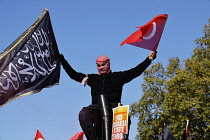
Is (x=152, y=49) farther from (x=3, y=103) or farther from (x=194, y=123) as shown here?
(x=194, y=123)

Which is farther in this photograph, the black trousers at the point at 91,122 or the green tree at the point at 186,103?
the green tree at the point at 186,103

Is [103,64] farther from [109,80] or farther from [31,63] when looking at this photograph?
[31,63]

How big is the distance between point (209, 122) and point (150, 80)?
795cm

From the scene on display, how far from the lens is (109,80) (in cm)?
650

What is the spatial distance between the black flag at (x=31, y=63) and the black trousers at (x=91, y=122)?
57 centimetres

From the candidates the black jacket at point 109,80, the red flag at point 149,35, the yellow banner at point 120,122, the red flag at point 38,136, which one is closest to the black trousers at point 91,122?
the black jacket at point 109,80

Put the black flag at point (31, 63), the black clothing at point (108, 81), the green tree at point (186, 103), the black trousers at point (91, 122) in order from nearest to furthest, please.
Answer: the black flag at point (31, 63) → the black trousers at point (91, 122) → the black clothing at point (108, 81) → the green tree at point (186, 103)

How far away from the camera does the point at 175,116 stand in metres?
36.9

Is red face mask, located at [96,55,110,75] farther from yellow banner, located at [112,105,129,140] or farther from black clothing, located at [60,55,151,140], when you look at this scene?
yellow banner, located at [112,105,129,140]

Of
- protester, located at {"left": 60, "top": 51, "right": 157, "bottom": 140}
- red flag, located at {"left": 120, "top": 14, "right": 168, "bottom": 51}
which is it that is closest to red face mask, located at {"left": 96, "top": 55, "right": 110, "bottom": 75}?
protester, located at {"left": 60, "top": 51, "right": 157, "bottom": 140}

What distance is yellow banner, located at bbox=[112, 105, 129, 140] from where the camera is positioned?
18.5 feet

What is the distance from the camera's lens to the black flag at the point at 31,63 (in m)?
5.09

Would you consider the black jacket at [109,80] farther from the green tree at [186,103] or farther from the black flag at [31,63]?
the green tree at [186,103]

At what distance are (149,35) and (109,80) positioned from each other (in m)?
0.88
